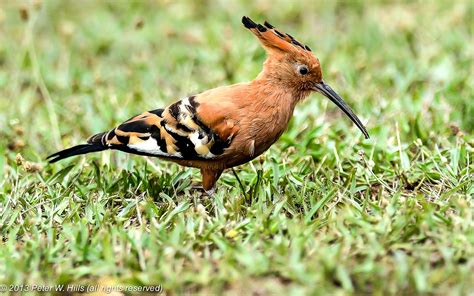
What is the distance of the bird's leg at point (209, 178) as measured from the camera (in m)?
4.41

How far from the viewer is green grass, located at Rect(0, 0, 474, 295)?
350 cm

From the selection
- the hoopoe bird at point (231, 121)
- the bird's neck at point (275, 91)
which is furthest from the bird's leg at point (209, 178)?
the bird's neck at point (275, 91)

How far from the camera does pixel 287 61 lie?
4387mm

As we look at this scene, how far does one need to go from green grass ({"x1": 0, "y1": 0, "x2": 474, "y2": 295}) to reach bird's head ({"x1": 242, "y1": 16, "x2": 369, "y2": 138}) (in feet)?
1.71

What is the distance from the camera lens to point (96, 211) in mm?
4215

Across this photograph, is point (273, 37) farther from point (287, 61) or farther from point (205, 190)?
point (205, 190)

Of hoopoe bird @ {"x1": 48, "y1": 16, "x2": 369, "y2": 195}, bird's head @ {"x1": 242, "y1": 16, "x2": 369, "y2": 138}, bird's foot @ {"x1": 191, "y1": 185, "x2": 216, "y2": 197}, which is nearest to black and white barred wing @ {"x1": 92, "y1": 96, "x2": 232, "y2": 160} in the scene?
hoopoe bird @ {"x1": 48, "y1": 16, "x2": 369, "y2": 195}

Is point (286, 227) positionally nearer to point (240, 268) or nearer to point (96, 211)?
point (240, 268)

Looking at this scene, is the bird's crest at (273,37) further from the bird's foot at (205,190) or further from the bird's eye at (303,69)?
the bird's foot at (205,190)

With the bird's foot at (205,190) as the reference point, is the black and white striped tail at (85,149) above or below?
above

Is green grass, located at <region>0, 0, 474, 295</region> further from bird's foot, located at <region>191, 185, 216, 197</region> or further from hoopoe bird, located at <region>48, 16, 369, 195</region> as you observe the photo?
hoopoe bird, located at <region>48, 16, 369, 195</region>

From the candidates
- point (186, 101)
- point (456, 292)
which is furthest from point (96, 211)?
point (456, 292)

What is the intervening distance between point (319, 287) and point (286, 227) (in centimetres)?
63

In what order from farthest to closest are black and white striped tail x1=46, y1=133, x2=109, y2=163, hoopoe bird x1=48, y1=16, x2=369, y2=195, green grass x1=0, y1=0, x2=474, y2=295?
black and white striped tail x1=46, y1=133, x2=109, y2=163 → hoopoe bird x1=48, y1=16, x2=369, y2=195 → green grass x1=0, y1=0, x2=474, y2=295
